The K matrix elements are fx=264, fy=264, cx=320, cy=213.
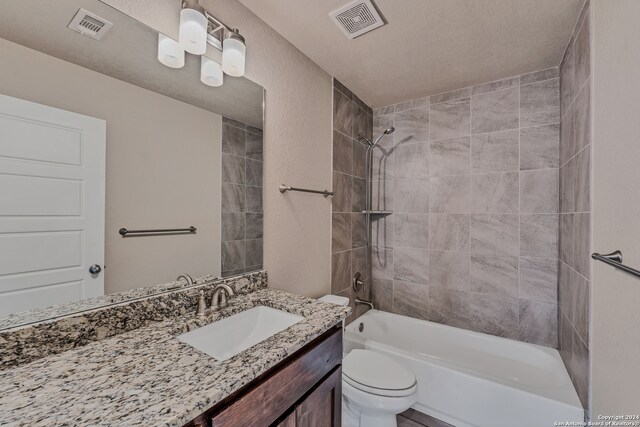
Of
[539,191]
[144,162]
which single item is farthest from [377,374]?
[539,191]

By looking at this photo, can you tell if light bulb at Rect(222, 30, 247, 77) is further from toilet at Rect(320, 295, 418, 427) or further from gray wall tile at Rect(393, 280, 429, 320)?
gray wall tile at Rect(393, 280, 429, 320)

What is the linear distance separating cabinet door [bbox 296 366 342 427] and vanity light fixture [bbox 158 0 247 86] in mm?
1368

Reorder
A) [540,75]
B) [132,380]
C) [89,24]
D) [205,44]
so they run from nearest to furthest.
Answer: [132,380] → [89,24] → [205,44] → [540,75]

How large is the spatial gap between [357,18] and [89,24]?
117cm

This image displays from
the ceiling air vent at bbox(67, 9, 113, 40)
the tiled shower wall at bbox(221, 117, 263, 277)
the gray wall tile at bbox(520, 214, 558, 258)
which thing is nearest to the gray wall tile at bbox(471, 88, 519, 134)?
the gray wall tile at bbox(520, 214, 558, 258)

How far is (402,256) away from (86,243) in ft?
7.18

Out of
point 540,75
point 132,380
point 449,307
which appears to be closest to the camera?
point 132,380

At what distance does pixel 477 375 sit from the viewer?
1.49 metres

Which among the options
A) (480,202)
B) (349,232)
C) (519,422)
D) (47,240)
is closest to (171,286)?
(47,240)

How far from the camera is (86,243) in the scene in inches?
34.3

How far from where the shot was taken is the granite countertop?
20.5 inches

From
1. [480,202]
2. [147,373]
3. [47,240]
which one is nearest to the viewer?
[147,373]

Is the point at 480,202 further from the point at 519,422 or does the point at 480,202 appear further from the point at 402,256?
the point at 519,422

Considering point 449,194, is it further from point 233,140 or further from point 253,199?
point 233,140
